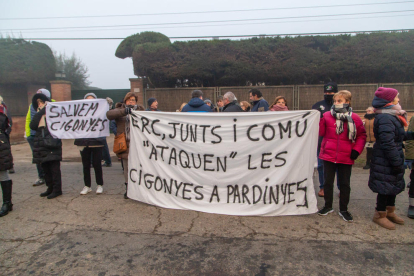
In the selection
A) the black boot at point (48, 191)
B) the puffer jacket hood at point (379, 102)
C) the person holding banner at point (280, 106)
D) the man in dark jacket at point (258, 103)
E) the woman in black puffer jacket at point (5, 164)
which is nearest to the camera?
the puffer jacket hood at point (379, 102)

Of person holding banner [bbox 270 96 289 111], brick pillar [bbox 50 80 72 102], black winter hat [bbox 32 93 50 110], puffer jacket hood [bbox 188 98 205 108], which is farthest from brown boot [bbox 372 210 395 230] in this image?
brick pillar [bbox 50 80 72 102]

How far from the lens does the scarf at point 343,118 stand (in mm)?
3506

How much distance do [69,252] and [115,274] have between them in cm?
73

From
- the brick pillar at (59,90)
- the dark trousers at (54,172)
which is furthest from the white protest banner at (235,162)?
the brick pillar at (59,90)

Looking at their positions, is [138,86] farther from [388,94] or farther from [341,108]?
[388,94]

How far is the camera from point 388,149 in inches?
127

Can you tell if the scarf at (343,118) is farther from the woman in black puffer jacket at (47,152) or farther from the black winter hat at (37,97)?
the black winter hat at (37,97)

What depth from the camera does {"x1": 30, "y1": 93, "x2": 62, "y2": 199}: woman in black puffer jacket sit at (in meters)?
4.54

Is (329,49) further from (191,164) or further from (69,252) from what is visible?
(69,252)

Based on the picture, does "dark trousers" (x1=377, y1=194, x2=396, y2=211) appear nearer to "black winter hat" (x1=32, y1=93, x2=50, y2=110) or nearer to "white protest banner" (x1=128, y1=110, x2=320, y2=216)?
"white protest banner" (x1=128, y1=110, x2=320, y2=216)

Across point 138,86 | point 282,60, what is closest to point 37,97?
point 138,86

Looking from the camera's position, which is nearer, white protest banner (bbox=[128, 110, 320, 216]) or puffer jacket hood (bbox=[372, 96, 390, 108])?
puffer jacket hood (bbox=[372, 96, 390, 108])

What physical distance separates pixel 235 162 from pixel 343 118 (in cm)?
148

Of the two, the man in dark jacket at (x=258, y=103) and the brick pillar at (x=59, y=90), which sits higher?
the brick pillar at (x=59, y=90)
